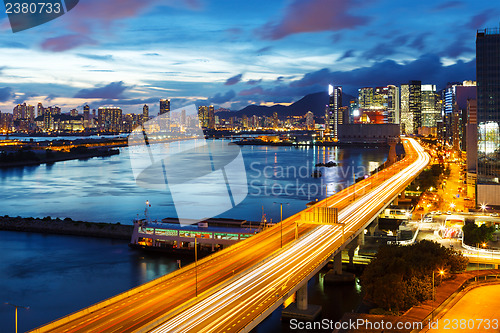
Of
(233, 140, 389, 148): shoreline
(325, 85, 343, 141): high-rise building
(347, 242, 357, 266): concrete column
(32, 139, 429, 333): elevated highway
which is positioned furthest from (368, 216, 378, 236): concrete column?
(325, 85, 343, 141): high-rise building

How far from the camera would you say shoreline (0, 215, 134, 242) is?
14.8 m

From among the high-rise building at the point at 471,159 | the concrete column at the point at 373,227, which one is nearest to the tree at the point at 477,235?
the concrete column at the point at 373,227

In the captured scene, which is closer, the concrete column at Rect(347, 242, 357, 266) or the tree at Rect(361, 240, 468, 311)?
the tree at Rect(361, 240, 468, 311)

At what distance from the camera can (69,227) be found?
→ 51.0 feet

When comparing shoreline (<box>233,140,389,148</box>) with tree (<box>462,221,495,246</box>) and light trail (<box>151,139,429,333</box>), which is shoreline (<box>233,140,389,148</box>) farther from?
light trail (<box>151,139,429,333</box>)

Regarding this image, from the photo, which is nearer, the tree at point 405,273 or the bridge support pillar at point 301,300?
the tree at point 405,273

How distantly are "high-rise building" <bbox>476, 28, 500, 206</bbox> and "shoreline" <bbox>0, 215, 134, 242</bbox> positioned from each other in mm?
11746

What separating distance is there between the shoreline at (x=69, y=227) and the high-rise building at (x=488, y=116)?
11.7 m

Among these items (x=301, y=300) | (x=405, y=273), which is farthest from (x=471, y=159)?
(x=301, y=300)

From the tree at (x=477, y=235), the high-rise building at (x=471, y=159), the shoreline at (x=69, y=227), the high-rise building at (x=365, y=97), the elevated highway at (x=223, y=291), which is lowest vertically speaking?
the shoreline at (x=69, y=227)

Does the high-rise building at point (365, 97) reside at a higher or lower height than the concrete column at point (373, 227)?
higher

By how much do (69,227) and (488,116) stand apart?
1465 centimetres

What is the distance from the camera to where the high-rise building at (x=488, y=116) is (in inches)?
666

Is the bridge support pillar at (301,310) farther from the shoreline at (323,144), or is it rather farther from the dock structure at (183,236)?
the shoreline at (323,144)
